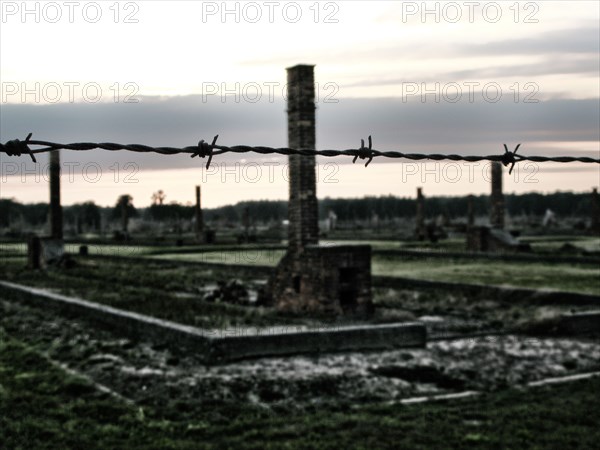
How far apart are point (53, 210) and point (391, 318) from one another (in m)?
22.6

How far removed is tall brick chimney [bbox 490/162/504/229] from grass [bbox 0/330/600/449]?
24763 mm

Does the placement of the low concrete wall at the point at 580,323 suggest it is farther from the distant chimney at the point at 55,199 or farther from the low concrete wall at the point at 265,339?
the distant chimney at the point at 55,199

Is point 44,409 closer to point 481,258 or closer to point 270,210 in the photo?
point 481,258

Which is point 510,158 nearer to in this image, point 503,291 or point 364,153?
point 364,153

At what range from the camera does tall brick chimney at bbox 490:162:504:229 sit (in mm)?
32219

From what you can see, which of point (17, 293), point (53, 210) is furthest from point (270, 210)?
point (17, 293)

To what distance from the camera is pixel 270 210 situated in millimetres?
136125

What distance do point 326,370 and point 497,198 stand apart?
977 inches

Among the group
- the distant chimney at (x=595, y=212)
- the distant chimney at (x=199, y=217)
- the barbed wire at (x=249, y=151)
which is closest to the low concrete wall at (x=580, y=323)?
the barbed wire at (x=249, y=151)

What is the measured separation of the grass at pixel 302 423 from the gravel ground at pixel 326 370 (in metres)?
0.45

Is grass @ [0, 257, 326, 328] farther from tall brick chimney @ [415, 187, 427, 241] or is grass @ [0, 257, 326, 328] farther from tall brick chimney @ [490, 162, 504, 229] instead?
tall brick chimney @ [415, 187, 427, 241]

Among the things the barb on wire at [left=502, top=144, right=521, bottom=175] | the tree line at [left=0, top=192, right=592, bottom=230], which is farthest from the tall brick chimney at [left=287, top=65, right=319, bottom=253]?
the tree line at [left=0, top=192, right=592, bottom=230]

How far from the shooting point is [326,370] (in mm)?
9219

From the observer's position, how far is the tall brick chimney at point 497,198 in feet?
106
